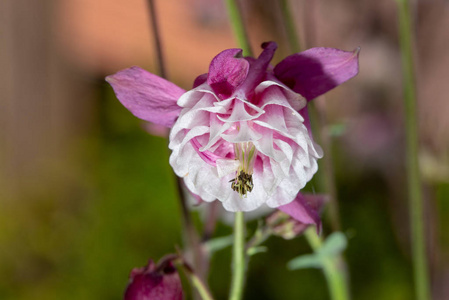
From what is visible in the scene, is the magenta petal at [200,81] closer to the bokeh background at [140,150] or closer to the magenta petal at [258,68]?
the magenta petal at [258,68]

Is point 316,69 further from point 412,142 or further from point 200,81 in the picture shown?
point 412,142

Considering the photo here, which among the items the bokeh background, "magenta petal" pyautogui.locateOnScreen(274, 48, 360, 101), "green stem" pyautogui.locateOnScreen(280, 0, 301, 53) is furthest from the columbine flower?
the bokeh background

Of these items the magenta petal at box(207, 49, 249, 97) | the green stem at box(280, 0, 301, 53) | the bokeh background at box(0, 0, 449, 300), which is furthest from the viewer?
the bokeh background at box(0, 0, 449, 300)

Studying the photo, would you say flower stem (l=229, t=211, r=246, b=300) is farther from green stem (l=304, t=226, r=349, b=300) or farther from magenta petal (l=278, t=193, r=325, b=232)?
green stem (l=304, t=226, r=349, b=300)

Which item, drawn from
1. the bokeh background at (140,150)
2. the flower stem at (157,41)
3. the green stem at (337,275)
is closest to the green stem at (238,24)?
the flower stem at (157,41)

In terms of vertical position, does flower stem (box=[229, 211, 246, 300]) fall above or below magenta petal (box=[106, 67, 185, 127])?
below

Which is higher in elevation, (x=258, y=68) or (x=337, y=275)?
(x=258, y=68)

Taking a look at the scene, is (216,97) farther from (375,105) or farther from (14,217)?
(375,105)

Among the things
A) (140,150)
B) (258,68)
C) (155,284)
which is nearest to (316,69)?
(258,68)
